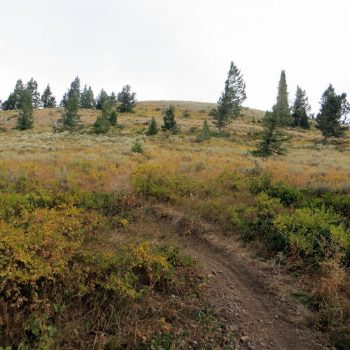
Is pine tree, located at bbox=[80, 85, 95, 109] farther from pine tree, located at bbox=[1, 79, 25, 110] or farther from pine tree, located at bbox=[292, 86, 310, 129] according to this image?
pine tree, located at bbox=[292, 86, 310, 129]

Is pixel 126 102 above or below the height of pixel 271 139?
above

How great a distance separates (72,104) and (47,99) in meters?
63.3

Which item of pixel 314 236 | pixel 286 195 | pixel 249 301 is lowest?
pixel 249 301

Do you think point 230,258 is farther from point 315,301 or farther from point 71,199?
point 71,199

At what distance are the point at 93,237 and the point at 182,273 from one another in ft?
8.06

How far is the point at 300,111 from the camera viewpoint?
65812 mm

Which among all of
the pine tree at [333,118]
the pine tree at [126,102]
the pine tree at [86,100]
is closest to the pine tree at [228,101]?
the pine tree at [333,118]

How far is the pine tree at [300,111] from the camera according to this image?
64.4 meters

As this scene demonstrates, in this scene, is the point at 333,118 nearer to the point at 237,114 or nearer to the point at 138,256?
the point at 237,114

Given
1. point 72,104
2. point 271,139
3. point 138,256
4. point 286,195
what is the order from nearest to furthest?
point 138,256 → point 286,195 → point 271,139 → point 72,104

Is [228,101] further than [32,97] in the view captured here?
No

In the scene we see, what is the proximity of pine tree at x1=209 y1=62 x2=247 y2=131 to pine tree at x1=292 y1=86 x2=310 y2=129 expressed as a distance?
59.7 ft

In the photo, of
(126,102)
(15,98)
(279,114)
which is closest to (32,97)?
(15,98)

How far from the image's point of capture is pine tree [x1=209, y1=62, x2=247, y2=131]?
48.9 metres
